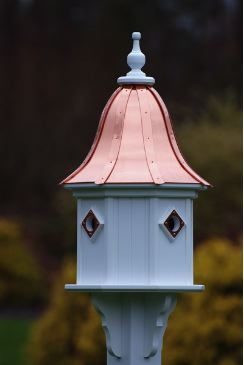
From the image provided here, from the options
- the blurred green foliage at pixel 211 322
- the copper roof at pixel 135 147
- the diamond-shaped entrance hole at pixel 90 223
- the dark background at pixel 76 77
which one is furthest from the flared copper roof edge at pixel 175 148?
the dark background at pixel 76 77

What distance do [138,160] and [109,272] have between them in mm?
669

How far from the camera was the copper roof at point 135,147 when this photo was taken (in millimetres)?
9586

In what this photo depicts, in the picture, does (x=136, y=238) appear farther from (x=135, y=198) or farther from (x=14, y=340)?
(x=14, y=340)

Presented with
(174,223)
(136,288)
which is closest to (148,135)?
(174,223)

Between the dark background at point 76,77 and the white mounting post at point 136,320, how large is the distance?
21.8 m

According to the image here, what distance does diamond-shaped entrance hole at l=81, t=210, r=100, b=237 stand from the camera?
9820 millimetres

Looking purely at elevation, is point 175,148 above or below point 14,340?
above

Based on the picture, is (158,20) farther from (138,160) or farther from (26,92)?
(138,160)

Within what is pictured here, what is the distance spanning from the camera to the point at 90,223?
9914 millimetres

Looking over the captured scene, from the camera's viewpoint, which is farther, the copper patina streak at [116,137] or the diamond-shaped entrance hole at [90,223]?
the diamond-shaped entrance hole at [90,223]

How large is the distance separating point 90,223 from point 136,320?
0.65m

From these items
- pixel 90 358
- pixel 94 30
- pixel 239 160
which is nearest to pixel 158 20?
pixel 94 30

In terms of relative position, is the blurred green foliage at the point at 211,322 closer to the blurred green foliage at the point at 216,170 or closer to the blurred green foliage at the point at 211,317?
Answer: the blurred green foliage at the point at 211,317

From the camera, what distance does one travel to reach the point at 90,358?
18578 mm
